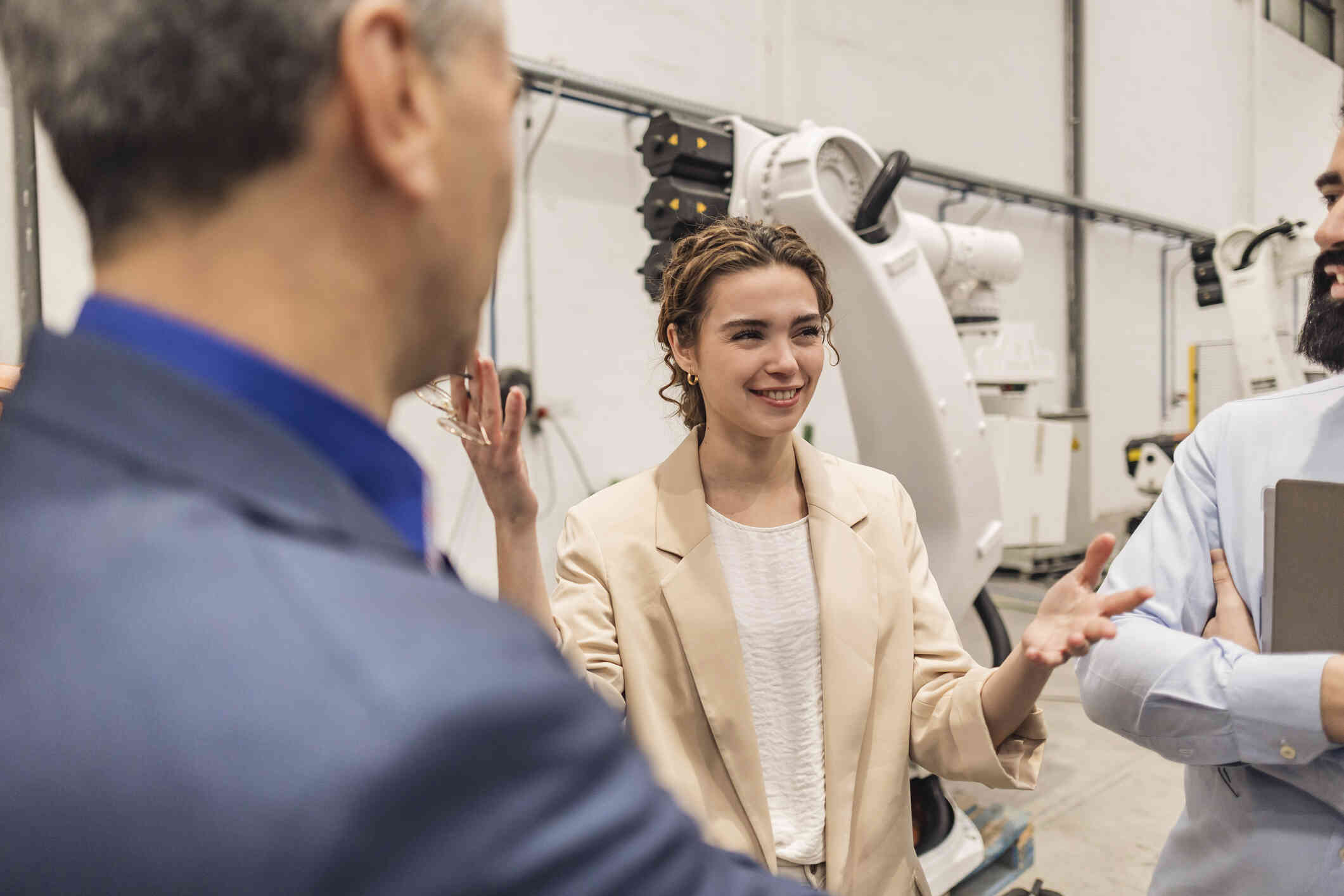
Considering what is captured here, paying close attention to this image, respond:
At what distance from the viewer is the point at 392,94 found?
0.40m

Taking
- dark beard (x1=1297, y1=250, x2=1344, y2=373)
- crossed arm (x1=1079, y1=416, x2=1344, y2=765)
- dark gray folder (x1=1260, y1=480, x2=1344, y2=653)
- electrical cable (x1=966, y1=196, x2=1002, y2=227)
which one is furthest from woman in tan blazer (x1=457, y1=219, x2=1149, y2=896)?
electrical cable (x1=966, y1=196, x2=1002, y2=227)

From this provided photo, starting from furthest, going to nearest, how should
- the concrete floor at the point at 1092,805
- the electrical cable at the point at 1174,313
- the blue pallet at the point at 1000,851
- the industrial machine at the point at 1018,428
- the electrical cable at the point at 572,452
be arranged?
the electrical cable at the point at 1174,313 < the electrical cable at the point at 572,452 < the industrial machine at the point at 1018,428 < the concrete floor at the point at 1092,805 < the blue pallet at the point at 1000,851

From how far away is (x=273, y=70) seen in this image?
1.24ft

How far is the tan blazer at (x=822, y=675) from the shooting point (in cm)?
123

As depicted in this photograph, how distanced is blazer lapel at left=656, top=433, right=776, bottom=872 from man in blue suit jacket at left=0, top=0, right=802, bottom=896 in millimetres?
821

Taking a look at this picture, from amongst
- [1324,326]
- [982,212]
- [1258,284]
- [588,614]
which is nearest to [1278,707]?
[1324,326]

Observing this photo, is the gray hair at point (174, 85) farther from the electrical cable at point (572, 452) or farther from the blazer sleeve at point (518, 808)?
the electrical cable at point (572, 452)

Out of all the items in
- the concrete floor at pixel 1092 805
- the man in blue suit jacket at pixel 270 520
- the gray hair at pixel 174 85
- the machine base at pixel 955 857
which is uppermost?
the gray hair at pixel 174 85

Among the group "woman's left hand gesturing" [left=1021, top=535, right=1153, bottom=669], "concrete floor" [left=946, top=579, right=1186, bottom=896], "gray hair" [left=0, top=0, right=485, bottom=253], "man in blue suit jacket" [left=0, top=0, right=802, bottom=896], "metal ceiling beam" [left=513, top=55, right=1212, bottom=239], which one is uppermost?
"metal ceiling beam" [left=513, top=55, right=1212, bottom=239]

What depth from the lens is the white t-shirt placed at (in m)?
1.27

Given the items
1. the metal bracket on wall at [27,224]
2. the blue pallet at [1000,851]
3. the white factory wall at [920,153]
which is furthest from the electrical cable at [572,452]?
the blue pallet at [1000,851]

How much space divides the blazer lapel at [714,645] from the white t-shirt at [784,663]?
0.10 feet

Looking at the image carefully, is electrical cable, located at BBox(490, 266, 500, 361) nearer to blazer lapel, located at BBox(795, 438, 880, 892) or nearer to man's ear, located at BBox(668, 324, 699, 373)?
man's ear, located at BBox(668, 324, 699, 373)

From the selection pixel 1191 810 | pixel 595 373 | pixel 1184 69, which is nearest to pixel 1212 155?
pixel 1184 69
